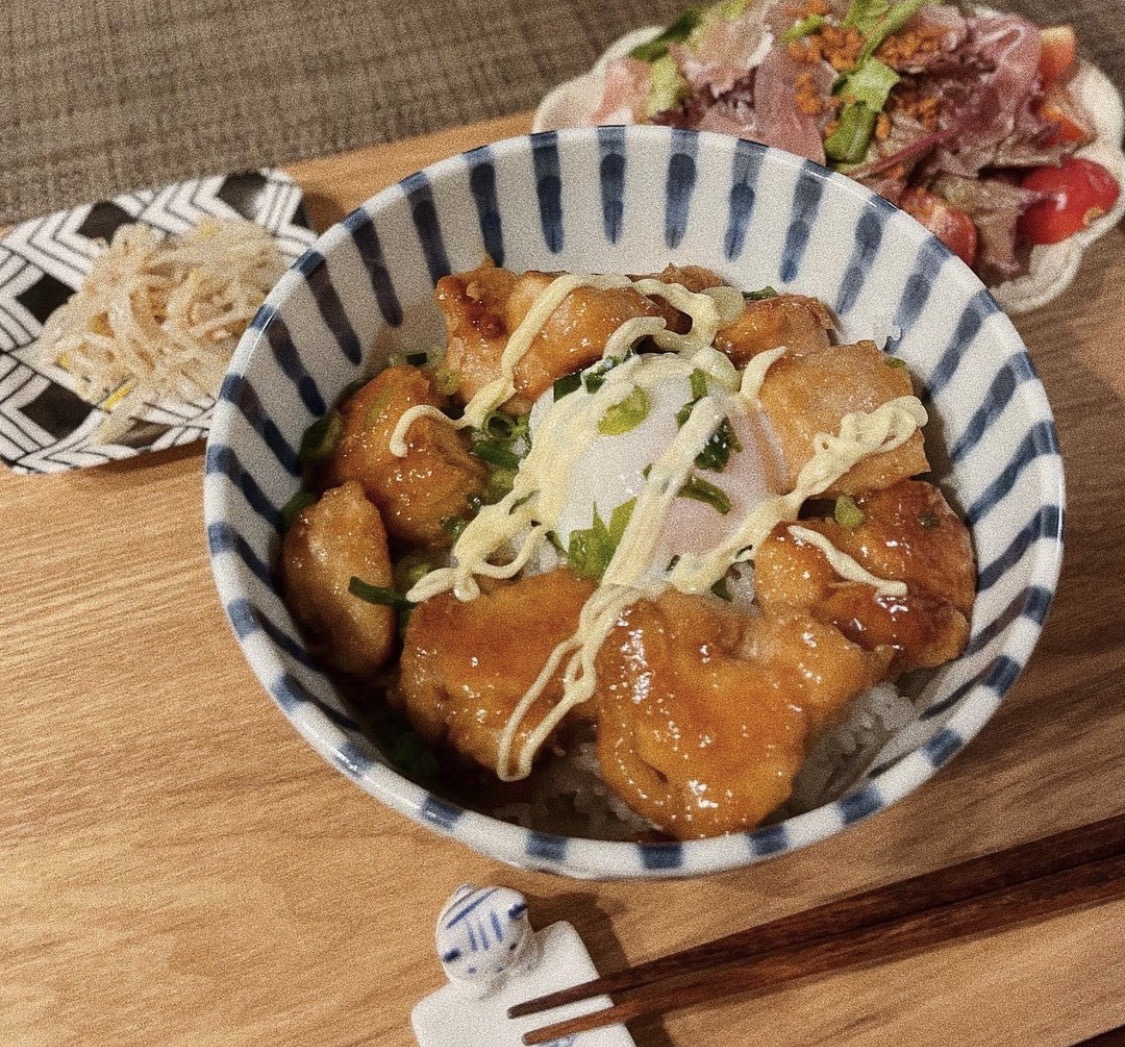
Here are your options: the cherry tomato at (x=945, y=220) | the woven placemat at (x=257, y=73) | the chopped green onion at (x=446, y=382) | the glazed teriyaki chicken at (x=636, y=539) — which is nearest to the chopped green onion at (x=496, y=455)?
the glazed teriyaki chicken at (x=636, y=539)

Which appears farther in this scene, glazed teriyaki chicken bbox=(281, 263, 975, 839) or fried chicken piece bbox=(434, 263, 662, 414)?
fried chicken piece bbox=(434, 263, 662, 414)

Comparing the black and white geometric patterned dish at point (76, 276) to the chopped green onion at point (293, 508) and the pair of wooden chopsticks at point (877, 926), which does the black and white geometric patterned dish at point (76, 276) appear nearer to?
the chopped green onion at point (293, 508)

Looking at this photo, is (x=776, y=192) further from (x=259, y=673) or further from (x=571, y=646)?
(x=259, y=673)

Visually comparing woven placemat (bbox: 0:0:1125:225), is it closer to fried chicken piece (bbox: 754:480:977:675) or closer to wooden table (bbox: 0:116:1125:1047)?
wooden table (bbox: 0:116:1125:1047)

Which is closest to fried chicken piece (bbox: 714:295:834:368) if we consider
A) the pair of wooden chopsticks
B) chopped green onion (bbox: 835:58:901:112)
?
the pair of wooden chopsticks

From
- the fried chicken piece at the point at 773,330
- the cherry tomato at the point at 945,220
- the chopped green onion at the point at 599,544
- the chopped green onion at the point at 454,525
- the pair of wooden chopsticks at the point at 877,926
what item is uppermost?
the fried chicken piece at the point at 773,330

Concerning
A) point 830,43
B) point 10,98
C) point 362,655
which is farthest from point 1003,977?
point 10,98
